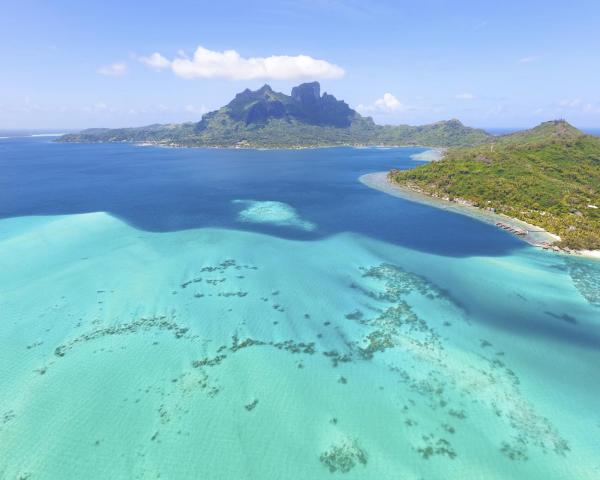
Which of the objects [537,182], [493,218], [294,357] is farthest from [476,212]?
[294,357]

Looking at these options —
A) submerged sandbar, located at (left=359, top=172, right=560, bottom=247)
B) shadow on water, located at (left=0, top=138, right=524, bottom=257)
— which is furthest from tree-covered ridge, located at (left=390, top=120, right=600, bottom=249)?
shadow on water, located at (left=0, top=138, right=524, bottom=257)

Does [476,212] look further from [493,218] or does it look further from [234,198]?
[234,198]

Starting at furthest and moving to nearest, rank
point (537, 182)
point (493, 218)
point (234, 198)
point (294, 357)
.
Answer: point (234, 198)
point (537, 182)
point (493, 218)
point (294, 357)

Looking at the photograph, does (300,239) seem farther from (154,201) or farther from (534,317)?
(154,201)

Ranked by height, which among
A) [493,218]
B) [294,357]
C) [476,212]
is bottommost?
[294,357]

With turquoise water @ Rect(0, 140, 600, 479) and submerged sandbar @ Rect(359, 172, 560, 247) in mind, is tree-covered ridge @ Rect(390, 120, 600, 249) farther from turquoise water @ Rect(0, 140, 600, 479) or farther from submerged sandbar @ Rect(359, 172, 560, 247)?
turquoise water @ Rect(0, 140, 600, 479)

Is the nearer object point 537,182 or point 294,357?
point 294,357
